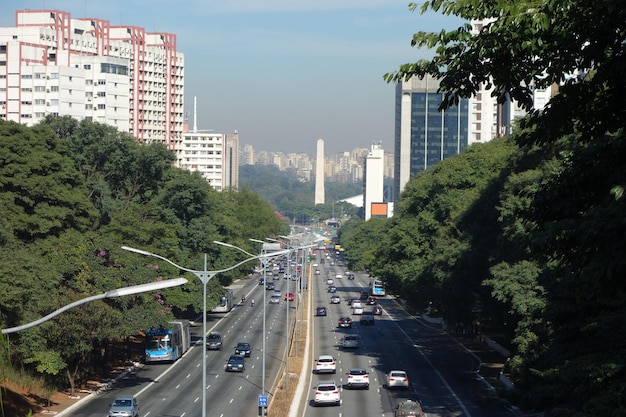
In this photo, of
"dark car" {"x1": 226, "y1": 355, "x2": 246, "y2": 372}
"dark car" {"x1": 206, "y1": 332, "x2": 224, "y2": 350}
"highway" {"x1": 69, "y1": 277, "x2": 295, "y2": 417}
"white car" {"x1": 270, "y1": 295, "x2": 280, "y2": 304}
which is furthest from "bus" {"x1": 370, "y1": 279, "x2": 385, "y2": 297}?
"dark car" {"x1": 226, "y1": 355, "x2": 246, "y2": 372}

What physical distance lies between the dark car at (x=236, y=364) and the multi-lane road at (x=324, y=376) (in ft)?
1.65

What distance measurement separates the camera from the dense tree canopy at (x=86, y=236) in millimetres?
51031

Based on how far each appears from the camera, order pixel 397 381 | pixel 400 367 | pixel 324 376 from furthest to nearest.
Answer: pixel 400 367
pixel 324 376
pixel 397 381

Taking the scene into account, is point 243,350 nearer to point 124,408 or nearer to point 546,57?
point 124,408


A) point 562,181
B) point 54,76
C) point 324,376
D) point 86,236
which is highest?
point 54,76

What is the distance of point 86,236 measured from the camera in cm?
6334

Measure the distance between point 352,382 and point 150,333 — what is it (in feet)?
55.3

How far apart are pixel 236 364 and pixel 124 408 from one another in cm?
1963

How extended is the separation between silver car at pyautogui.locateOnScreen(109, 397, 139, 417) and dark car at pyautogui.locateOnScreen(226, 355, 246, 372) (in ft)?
59.4

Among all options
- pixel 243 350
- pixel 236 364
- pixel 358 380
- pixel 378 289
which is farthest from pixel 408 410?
pixel 378 289

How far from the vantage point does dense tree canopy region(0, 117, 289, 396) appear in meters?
51.0

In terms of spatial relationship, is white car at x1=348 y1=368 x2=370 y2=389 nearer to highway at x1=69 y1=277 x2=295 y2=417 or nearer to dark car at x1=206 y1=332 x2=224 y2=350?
highway at x1=69 y1=277 x2=295 y2=417

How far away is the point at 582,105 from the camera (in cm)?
1617

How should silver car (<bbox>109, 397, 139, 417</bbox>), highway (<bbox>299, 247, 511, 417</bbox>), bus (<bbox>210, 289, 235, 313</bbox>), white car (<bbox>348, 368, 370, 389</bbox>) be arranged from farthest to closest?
bus (<bbox>210, 289, 235, 313</bbox>), white car (<bbox>348, 368, 370, 389</bbox>), highway (<bbox>299, 247, 511, 417</bbox>), silver car (<bbox>109, 397, 139, 417</bbox>)
